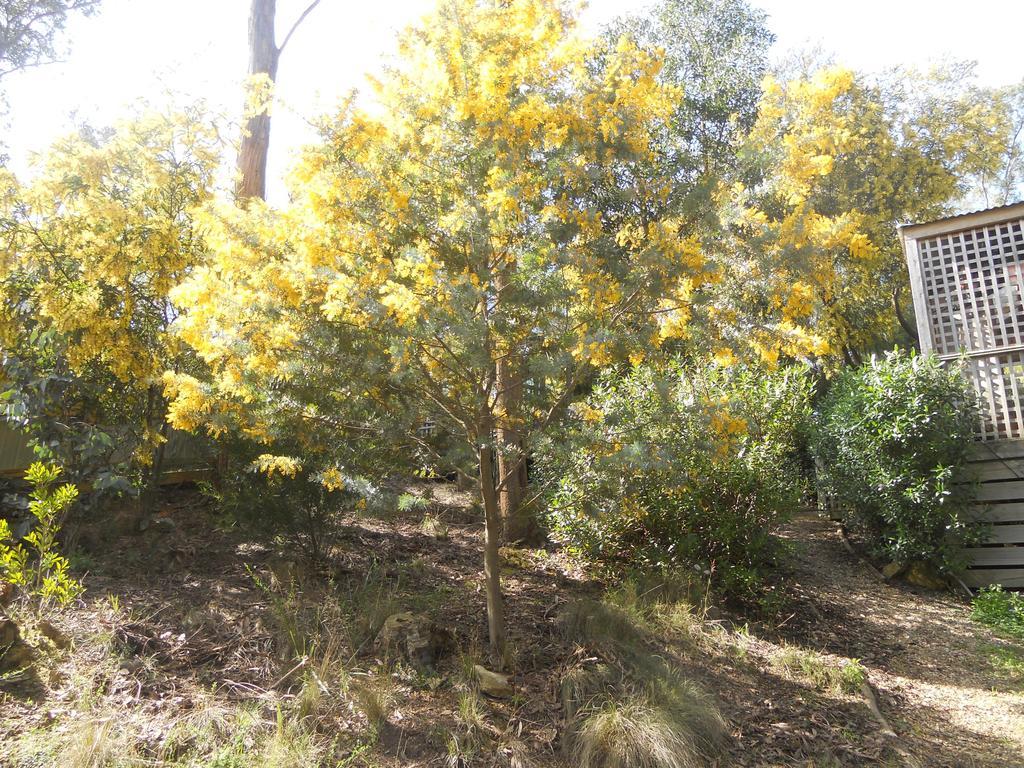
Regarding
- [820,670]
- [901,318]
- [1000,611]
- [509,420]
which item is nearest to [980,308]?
[1000,611]

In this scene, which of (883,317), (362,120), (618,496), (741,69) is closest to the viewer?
(362,120)

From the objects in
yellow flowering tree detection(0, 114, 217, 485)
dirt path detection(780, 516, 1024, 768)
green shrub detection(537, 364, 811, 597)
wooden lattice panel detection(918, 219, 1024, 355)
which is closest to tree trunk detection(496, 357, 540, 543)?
green shrub detection(537, 364, 811, 597)

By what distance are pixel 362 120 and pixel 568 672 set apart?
3.34 meters

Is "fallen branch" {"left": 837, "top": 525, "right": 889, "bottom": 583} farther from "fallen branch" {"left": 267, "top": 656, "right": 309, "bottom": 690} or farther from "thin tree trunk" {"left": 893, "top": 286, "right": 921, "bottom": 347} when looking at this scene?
"fallen branch" {"left": 267, "top": 656, "right": 309, "bottom": 690}

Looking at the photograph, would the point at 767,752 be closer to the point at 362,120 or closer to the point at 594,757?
the point at 594,757

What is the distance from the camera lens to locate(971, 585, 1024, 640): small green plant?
5.70 m

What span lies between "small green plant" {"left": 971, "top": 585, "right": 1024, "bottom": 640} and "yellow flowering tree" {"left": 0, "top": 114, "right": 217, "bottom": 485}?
665cm

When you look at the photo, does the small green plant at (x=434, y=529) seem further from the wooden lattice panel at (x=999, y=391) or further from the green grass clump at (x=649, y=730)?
the wooden lattice panel at (x=999, y=391)

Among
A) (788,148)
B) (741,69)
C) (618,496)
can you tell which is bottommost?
(618,496)

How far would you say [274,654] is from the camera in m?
4.26

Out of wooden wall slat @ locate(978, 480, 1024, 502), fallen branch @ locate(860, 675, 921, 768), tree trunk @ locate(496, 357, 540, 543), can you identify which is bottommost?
fallen branch @ locate(860, 675, 921, 768)

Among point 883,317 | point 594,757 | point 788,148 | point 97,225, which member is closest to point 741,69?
point 883,317

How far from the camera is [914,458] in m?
6.55

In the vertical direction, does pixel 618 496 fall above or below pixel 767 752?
above
